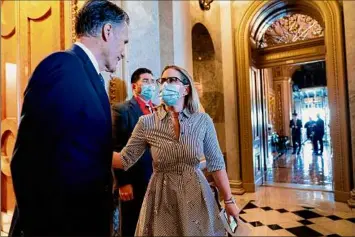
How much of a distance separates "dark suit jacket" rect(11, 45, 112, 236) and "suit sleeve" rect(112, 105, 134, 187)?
2.52 ft

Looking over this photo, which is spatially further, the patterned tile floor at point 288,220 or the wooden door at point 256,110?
the wooden door at point 256,110

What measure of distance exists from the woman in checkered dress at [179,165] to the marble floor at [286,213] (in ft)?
2.81

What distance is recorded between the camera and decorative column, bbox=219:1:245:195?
2007 millimetres

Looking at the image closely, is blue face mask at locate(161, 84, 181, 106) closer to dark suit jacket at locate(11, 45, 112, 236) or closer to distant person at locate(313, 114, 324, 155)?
dark suit jacket at locate(11, 45, 112, 236)

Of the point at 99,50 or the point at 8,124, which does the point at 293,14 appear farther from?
the point at 8,124

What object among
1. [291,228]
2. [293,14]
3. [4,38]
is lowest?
[291,228]

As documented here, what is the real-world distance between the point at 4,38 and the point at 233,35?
224cm

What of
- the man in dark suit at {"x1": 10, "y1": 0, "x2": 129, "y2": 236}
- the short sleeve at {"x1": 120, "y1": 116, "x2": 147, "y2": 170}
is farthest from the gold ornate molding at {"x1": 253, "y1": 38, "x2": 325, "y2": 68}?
the man in dark suit at {"x1": 10, "y1": 0, "x2": 129, "y2": 236}

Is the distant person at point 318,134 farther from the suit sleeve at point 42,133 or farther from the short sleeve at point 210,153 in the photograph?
the suit sleeve at point 42,133

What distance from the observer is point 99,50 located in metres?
0.79

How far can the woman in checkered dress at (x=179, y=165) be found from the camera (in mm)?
1093

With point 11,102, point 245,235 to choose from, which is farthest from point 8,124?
point 245,235

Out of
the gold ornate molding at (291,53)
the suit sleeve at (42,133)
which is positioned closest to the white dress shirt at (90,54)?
the suit sleeve at (42,133)

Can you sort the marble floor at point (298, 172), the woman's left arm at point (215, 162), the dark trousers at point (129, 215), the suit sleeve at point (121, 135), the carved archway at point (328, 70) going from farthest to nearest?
the marble floor at point (298, 172)
the dark trousers at point (129, 215)
the suit sleeve at point (121, 135)
the carved archway at point (328, 70)
the woman's left arm at point (215, 162)
